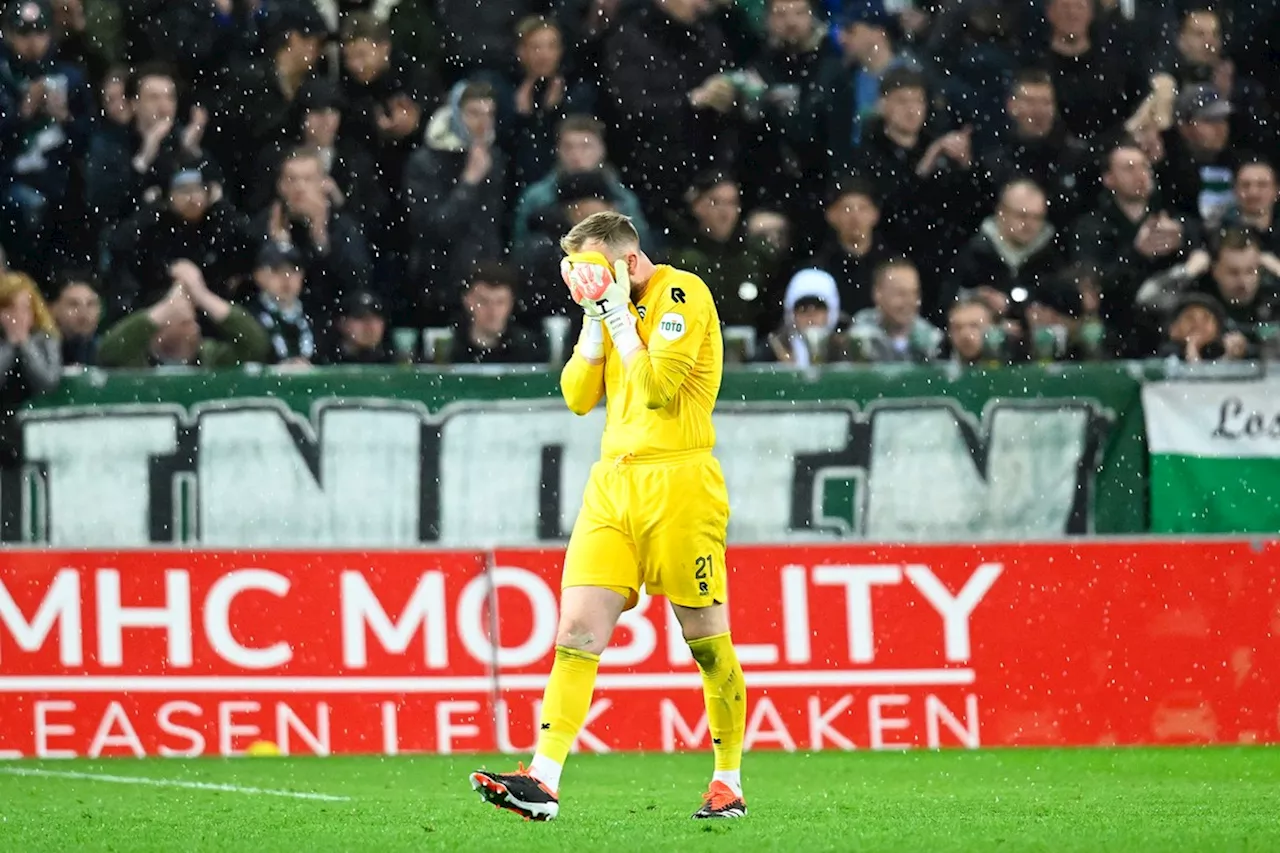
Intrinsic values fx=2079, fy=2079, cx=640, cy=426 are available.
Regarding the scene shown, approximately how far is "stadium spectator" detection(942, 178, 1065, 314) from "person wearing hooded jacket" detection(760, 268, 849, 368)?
986 mm

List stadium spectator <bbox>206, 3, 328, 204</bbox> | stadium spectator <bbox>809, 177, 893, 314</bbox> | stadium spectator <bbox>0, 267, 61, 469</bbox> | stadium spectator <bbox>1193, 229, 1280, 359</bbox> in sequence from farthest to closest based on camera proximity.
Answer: stadium spectator <bbox>206, 3, 328, 204</bbox>, stadium spectator <bbox>809, 177, 893, 314</bbox>, stadium spectator <bbox>1193, 229, 1280, 359</bbox>, stadium spectator <bbox>0, 267, 61, 469</bbox>

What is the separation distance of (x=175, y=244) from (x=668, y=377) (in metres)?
7.08

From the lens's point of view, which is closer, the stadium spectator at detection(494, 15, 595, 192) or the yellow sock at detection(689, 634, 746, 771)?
the yellow sock at detection(689, 634, 746, 771)

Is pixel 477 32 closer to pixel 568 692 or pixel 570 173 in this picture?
pixel 570 173

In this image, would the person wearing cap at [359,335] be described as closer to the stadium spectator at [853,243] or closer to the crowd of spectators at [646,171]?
the crowd of spectators at [646,171]

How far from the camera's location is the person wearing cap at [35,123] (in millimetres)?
12938

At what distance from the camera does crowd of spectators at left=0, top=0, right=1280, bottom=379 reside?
12117mm

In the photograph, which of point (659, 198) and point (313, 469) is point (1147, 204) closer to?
point (659, 198)

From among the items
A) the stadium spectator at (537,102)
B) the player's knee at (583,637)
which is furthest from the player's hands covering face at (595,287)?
the stadium spectator at (537,102)

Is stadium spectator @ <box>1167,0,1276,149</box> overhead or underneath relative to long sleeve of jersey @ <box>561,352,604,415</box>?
overhead

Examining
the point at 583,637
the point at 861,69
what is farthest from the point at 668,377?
the point at 861,69

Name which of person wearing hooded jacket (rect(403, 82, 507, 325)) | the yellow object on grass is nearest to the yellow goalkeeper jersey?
the yellow object on grass

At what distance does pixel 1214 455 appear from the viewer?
36.9 feet

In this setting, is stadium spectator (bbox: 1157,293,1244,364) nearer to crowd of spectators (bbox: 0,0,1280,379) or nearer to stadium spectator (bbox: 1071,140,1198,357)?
crowd of spectators (bbox: 0,0,1280,379)
